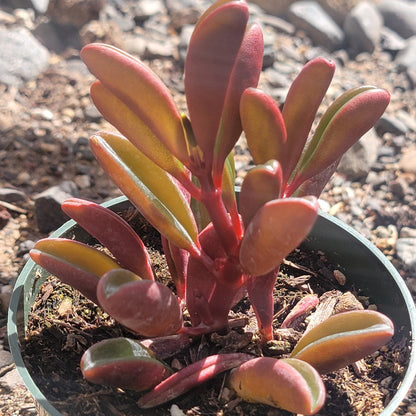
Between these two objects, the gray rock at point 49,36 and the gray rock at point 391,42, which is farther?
the gray rock at point 391,42

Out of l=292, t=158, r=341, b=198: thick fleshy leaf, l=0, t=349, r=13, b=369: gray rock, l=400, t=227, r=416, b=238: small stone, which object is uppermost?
l=292, t=158, r=341, b=198: thick fleshy leaf

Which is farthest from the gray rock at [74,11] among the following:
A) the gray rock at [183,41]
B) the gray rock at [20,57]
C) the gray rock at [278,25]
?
the gray rock at [278,25]

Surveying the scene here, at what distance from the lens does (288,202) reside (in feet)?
2.10

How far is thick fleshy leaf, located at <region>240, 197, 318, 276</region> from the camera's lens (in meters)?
0.64

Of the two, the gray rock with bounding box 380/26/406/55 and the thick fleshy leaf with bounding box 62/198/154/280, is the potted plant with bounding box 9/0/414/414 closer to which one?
the thick fleshy leaf with bounding box 62/198/154/280

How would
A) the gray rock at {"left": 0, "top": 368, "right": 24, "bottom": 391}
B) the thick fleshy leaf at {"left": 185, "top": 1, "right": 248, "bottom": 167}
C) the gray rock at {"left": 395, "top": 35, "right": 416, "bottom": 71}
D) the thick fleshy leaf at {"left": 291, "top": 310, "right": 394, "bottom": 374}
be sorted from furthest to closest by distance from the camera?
the gray rock at {"left": 395, "top": 35, "right": 416, "bottom": 71} < the gray rock at {"left": 0, "top": 368, "right": 24, "bottom": 391} < the thick fleshy leaf at {"left": 291, "top": 310, "right": 394, "bottom": 374} < the thick fleshy leaf at {"left": 185, "top": 1, "right": 248, "bottom": 167}

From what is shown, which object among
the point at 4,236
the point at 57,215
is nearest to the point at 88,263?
the point at 57,215

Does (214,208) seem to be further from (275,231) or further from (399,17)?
(399,17)

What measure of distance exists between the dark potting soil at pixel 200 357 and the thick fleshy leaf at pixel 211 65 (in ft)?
1.22

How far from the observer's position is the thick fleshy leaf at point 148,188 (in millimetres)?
840

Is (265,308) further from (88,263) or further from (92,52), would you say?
(92,52)

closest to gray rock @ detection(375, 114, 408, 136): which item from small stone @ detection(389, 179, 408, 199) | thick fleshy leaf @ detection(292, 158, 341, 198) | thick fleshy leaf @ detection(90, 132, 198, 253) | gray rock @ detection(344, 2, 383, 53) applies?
small stone @ detection(389, 179, 408, 199)

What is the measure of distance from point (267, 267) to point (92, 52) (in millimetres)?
342

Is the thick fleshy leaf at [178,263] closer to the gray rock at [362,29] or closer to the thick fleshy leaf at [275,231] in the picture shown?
the thick fleshy leaf at [275,231]
